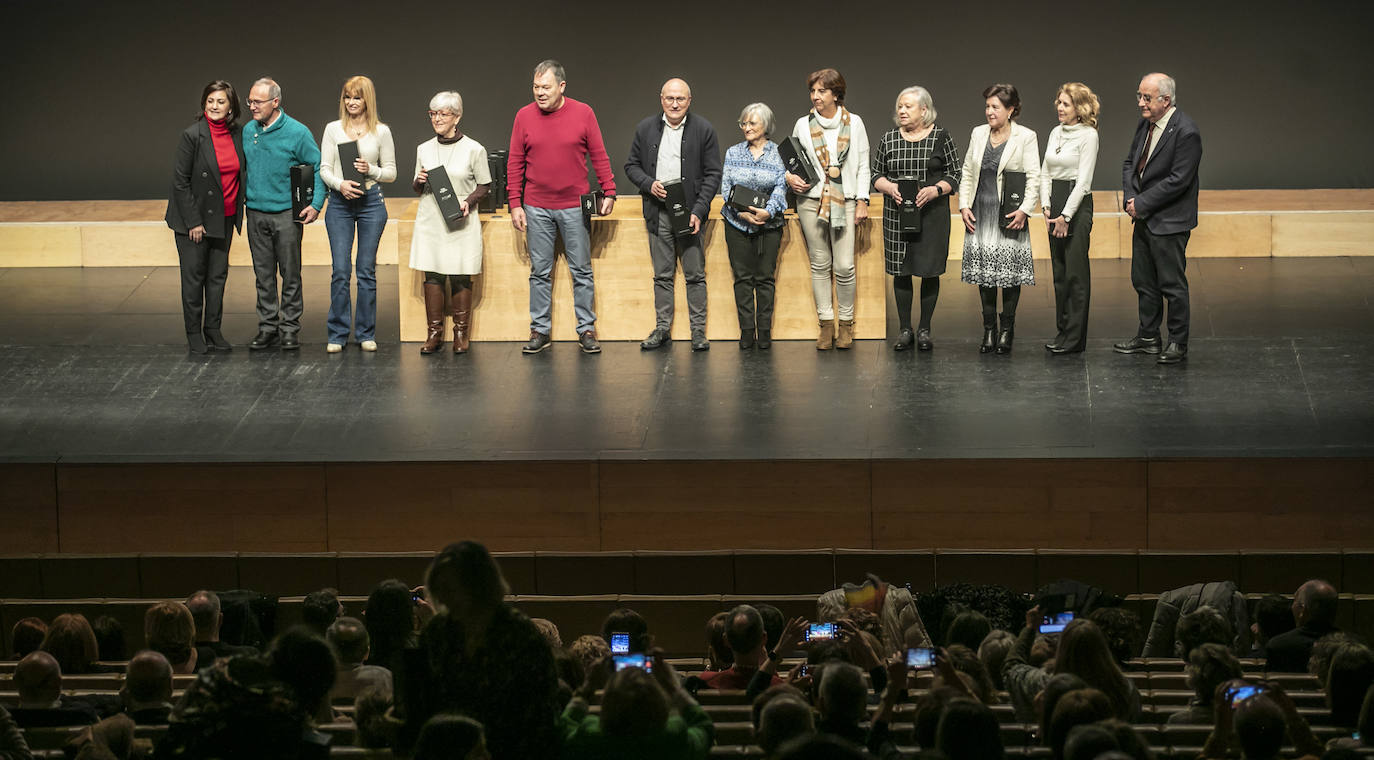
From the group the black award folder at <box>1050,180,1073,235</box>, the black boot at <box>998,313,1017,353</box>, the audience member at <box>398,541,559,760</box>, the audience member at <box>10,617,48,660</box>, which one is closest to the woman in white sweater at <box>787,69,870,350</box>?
the black boot at <box>998,313,1017,353</box>

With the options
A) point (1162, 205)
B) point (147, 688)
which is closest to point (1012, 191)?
point (1162, 205)

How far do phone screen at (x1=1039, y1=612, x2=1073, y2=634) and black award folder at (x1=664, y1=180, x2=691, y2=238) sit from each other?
11.9 ft

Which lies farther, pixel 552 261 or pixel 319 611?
pixel 552 261

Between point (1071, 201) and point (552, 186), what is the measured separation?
2.37 meters

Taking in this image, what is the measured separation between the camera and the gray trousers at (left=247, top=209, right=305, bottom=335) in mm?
8320

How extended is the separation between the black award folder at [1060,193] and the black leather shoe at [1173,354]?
0.78m

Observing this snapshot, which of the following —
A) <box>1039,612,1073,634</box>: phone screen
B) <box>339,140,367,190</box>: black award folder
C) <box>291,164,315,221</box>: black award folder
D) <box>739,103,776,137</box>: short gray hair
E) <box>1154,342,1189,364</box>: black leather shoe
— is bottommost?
<box>1039,612,1073,634</box>: phone screen

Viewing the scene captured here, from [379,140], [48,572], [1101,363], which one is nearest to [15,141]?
[379,140]

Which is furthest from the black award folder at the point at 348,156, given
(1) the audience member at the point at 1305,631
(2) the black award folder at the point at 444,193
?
(1) the audience member at the point at 1305,631

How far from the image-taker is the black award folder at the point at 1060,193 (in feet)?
25.7

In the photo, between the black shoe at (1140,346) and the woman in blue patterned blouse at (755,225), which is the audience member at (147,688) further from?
the black shoe at (1140,346)

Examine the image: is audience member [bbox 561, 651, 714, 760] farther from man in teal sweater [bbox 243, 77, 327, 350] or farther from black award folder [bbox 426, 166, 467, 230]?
man in teal sweater [bbox 243, 77, 327, 350]

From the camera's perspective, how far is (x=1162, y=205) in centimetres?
782

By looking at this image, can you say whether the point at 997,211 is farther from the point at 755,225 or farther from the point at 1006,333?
the point at 755,225
